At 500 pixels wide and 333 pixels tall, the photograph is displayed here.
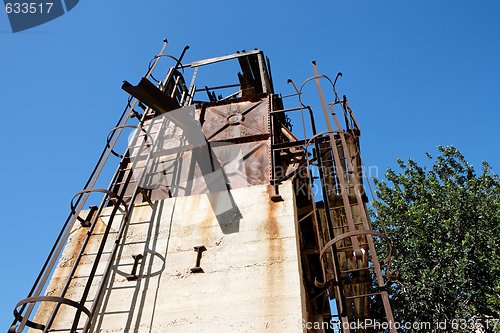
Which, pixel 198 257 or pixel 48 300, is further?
pixel 198 257

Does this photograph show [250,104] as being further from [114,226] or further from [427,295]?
[427,295]

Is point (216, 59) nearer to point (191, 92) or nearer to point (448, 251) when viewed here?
point (191, 92)

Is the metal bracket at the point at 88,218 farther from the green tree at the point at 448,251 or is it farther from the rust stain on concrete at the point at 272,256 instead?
the green tree at the point at 448,251

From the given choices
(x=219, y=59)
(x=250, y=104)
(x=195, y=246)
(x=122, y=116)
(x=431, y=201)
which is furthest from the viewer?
(x=431, y=201)

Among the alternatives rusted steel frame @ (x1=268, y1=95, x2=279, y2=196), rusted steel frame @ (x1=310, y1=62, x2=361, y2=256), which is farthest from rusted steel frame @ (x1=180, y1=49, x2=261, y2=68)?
rusted steel frame @ (x1=310, y1=62, x2=361, y2=256)

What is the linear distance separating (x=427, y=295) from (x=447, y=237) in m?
2.56

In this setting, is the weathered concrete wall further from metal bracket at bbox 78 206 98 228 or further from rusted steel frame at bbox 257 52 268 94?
rusted steel frame at bbox 257 52 268 94

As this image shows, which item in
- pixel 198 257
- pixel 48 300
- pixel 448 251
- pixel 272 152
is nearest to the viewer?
pixel 48 300

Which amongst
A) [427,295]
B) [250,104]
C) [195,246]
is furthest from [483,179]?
[195,246]

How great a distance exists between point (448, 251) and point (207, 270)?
11393 mm

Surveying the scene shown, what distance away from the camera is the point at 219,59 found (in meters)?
11.4

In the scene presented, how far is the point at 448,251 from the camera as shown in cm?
1338

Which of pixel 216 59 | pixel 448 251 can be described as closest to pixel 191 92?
pixel 216 59

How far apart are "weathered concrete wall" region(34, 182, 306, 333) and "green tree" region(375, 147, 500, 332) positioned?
25.1ft
